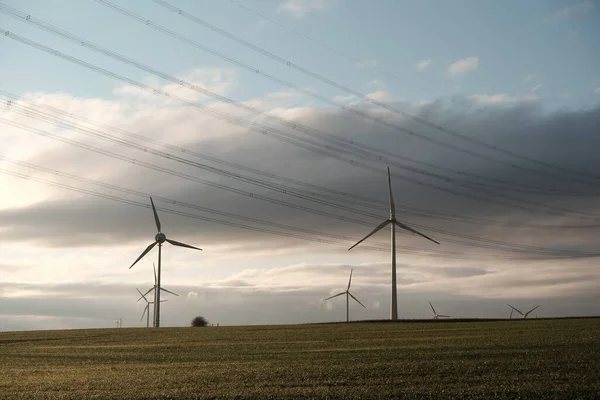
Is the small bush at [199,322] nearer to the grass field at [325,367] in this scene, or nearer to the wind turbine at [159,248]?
the wind turbine at [159,248]

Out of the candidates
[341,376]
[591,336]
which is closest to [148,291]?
[591,336]

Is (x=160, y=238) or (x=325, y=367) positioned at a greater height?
(x=160, y=238)

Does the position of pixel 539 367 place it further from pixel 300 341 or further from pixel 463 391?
pixel 300 341

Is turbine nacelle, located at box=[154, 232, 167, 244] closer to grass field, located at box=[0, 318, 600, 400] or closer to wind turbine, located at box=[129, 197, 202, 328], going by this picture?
wind turbine, located at box=[129, 197, 202, 328]

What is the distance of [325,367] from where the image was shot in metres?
44.5

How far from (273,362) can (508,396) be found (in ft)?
62.8

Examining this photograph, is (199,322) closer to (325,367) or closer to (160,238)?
(160,238)

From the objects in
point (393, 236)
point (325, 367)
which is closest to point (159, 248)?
point (393, 236)

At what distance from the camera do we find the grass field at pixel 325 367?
3547 cm

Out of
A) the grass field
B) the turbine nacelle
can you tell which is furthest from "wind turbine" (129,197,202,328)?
the grass field

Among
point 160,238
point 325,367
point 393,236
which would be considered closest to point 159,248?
point 160,238

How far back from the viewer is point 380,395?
33.8 m

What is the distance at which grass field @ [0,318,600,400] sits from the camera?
35.5m

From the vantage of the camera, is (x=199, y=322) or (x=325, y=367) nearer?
(x=325, y=367)
